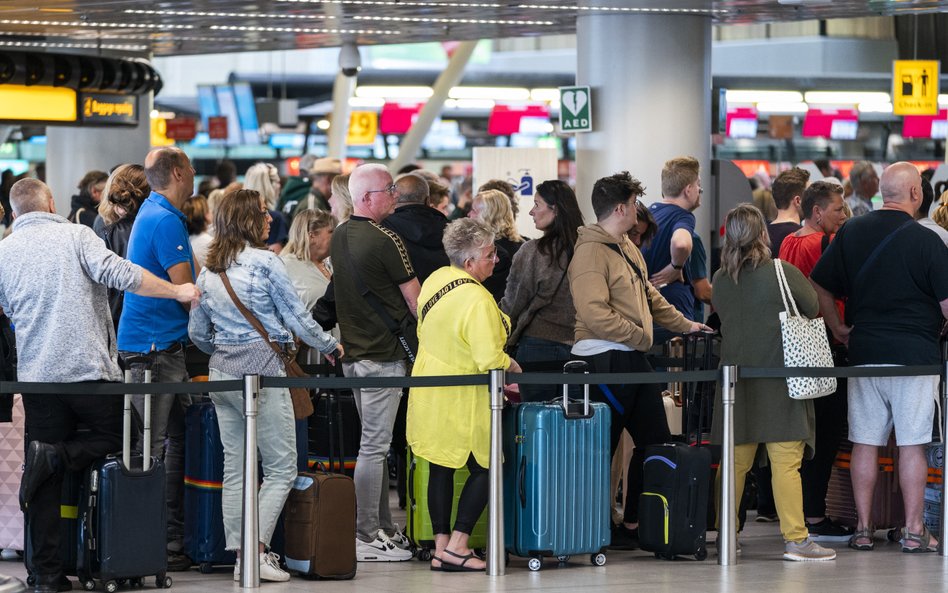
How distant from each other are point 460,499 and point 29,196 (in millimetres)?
2262

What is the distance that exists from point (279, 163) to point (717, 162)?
22.3 m

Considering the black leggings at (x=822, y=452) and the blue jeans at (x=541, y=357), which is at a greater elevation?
the blue jeans at (x=541, y=357)

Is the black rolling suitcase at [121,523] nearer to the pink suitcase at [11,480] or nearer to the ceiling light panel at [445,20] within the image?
the pink suitcase at [11,480]

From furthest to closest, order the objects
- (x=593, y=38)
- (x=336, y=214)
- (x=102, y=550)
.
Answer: (x=593, y=38) → (x=336, y=214) → (x=102, y=550)

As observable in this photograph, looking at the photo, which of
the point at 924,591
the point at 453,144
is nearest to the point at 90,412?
the point at 924,591

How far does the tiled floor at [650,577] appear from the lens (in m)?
6.64

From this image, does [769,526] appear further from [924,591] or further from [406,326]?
[406,326]

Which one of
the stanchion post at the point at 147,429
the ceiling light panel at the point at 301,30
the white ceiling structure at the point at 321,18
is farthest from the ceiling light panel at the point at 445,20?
the stanchion post at the point at 147,429

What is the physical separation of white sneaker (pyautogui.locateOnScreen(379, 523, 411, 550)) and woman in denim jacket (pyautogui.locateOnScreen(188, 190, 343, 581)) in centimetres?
76

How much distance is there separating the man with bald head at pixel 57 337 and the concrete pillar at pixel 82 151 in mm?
10883

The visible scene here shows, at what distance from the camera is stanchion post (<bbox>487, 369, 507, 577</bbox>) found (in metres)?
6.75

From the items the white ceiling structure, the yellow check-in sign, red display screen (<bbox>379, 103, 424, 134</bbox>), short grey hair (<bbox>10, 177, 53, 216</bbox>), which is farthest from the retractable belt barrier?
red display screen (<bbox>379, 103, 424, 134</bbox>)

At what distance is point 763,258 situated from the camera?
739 centimetres

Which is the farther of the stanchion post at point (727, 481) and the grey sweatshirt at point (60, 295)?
the stanchion post at point (727, 481)
